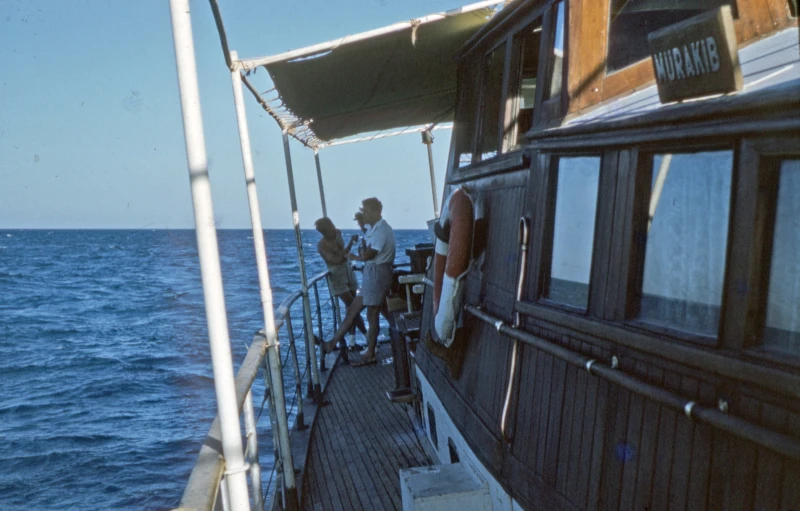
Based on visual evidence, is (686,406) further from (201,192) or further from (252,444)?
(252,444)

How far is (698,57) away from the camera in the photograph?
172 centimetres

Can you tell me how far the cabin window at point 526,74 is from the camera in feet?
11.5

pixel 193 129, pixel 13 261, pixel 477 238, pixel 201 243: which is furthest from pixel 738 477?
pixel 13 261

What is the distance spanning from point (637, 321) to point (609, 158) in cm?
59

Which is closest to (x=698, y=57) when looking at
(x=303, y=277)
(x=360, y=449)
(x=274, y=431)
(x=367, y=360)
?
(x=274, y=431)

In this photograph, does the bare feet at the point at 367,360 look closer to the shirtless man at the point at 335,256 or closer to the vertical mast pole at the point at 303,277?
the shirtless man at the point at 335,256

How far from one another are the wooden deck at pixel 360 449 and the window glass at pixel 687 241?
2.68 meters

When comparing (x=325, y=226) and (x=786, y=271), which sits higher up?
(x=786, y=271)

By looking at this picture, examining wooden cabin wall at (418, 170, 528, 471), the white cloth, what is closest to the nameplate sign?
wooden cabin wall at (418, 170, 528, 471)

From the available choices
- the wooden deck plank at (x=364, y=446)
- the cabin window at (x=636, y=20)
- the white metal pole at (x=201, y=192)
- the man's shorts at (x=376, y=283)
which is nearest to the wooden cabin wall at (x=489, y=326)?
the cabin window at (x=636, y=20)

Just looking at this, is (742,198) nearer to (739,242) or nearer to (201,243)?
(739,242)

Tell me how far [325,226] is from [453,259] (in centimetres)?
423

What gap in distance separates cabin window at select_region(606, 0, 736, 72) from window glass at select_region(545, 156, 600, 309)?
0.60 metres

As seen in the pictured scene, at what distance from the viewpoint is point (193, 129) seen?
157cm
